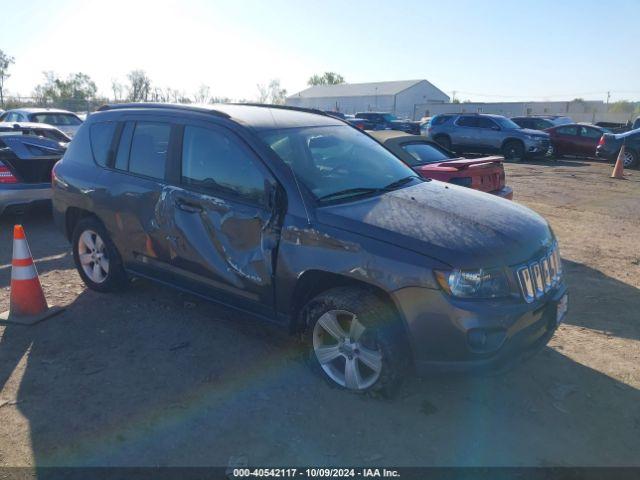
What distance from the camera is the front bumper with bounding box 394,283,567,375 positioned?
114 inches

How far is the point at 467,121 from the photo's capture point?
66.3 feet

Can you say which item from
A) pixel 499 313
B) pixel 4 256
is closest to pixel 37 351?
pixel 4 256

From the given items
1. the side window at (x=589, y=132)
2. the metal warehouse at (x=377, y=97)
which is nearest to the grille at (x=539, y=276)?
the side window at (x=589, y=132)

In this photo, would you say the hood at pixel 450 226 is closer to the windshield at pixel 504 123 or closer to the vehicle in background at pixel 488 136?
the vehicle in background at pixel 488 136

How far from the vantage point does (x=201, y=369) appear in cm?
378

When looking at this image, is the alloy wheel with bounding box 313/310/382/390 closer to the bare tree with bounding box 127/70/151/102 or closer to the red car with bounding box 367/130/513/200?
the red car with bounding box 367/130/513/200

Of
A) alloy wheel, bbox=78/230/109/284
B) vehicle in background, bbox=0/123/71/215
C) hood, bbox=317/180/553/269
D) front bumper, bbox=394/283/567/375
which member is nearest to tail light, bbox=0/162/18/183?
vehicle in background, bbox=0/123/71/215

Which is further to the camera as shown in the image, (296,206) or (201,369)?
(201,369)

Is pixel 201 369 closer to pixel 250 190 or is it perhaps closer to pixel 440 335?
pixel 250 190

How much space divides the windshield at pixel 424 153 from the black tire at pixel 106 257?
13.2ft

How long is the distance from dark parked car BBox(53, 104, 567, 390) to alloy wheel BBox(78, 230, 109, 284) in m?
0.26

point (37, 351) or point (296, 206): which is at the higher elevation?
point (296, 206)

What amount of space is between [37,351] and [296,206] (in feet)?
7.97

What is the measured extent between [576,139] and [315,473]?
826 inches
